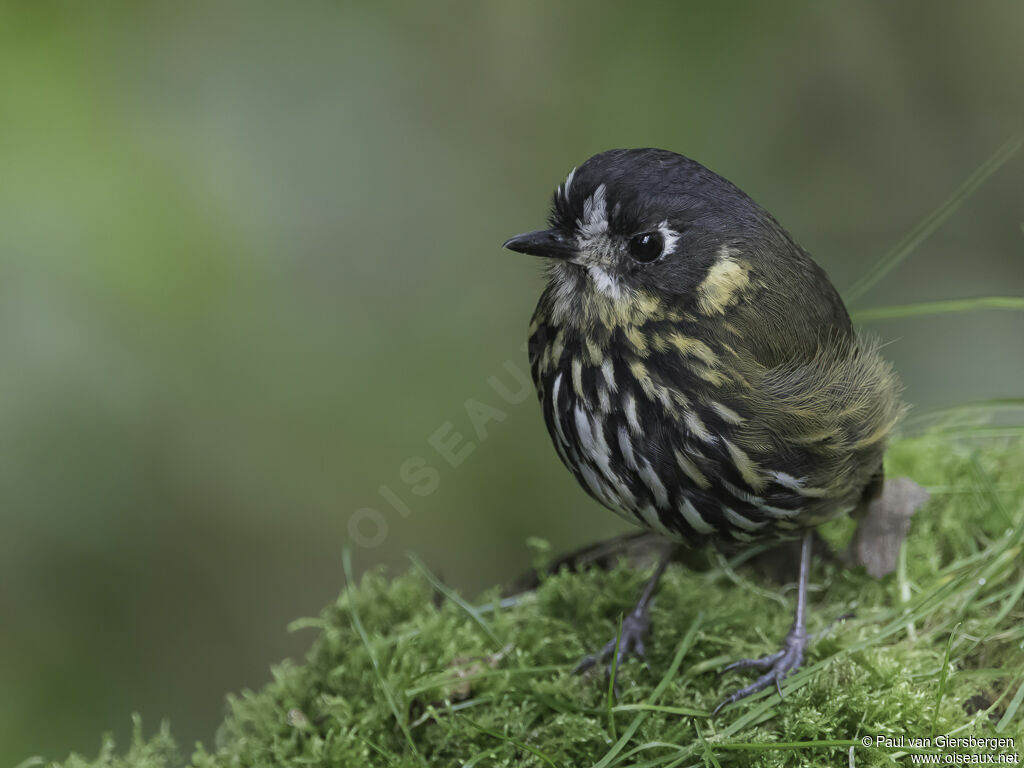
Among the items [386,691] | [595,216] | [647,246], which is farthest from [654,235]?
[386,691]

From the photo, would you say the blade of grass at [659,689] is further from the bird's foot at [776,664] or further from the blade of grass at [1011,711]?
the blade of grass at [1011,711]

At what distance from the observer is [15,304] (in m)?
4.24

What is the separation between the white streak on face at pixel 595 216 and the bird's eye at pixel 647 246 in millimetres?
98

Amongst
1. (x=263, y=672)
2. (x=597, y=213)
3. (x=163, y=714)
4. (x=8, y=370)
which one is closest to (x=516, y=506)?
(x=263, y=672)

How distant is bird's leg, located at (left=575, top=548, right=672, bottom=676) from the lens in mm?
2922

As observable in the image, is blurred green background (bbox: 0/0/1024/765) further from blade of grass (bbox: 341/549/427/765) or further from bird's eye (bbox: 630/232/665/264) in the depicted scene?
bird's eye (bbox: 630/232/665/264)

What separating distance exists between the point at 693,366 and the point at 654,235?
365mm

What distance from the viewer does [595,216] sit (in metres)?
2.75

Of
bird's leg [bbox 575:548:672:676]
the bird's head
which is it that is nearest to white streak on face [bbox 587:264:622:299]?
the bird's head

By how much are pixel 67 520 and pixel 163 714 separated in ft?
3.40

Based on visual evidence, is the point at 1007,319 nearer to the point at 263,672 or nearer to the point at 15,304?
the point at 263,672

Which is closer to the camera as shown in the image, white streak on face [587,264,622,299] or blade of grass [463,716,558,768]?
blade of grass [463,716,558,768]

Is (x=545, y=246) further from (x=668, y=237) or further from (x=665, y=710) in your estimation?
(x=665, y=710)

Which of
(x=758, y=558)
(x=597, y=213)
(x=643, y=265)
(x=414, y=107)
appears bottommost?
(x=758, y=558)
